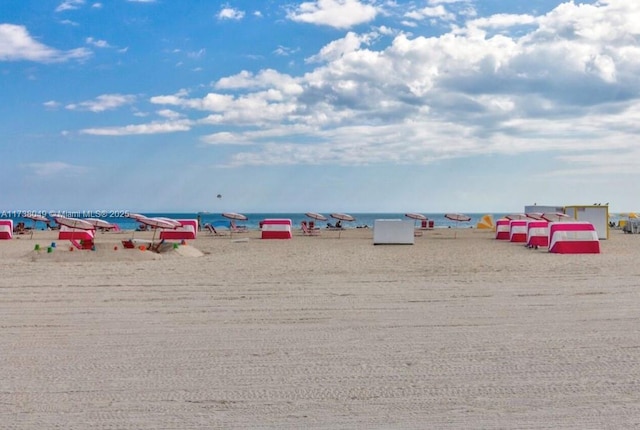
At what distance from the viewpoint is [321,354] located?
21.9ft

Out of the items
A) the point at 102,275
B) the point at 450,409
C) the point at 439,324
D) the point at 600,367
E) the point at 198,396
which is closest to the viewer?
the point at 450,409

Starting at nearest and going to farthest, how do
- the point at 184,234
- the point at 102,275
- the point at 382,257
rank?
the point at 102,275, the point at 382,257, the point at 184,234

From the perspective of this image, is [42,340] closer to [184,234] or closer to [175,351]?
[175,351]

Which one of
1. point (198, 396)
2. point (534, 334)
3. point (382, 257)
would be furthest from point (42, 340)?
point (382, 257)

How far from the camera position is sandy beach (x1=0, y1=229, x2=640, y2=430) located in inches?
190

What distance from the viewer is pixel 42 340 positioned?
7.32 m

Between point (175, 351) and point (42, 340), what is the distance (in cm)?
164

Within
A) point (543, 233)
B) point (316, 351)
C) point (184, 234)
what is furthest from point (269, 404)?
point (184, 234)

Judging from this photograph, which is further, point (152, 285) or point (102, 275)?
point (102, 275)

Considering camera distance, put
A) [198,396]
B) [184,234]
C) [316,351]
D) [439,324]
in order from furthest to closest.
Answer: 1. [184,234]
2. [439,324]
3. [316,351]
4. [198,396]

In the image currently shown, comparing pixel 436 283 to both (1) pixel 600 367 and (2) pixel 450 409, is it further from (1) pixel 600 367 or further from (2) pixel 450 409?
(2) pixel 450 409

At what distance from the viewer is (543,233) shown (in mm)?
25328

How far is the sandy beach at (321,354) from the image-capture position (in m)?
4.82

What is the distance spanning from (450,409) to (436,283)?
8224mm
